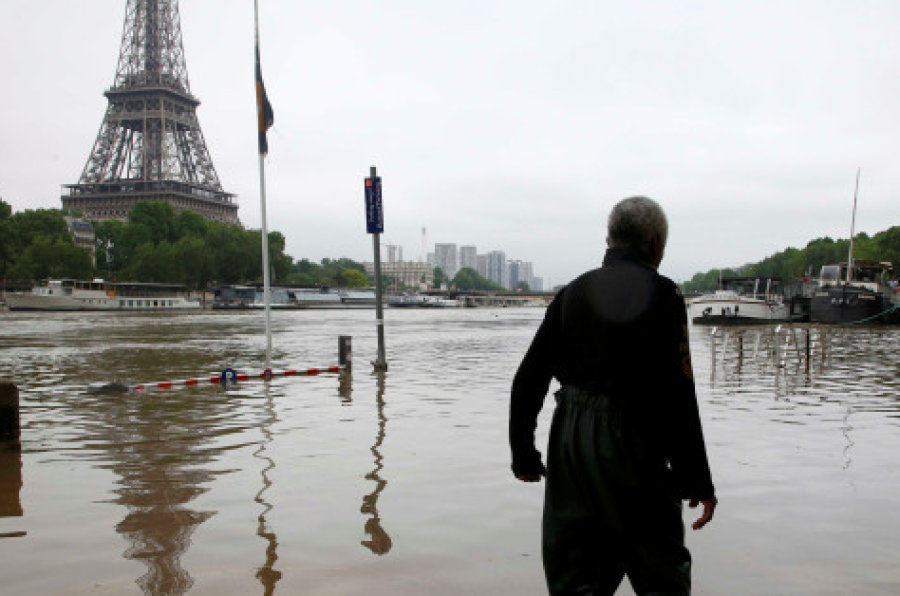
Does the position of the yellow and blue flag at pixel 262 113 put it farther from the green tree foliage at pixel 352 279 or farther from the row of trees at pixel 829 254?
the green tree foliage at pixel 352 279

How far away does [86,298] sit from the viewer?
262 feet

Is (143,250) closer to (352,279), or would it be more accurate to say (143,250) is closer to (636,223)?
(352,279)

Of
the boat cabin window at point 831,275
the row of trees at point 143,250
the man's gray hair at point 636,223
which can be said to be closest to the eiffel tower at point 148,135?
the row of trees at point 143,250

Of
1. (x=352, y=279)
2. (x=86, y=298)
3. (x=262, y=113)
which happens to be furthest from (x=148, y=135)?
(x=262, y=113)

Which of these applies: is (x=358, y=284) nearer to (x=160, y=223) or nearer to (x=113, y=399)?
(x=160, y=223)

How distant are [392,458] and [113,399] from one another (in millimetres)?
6350

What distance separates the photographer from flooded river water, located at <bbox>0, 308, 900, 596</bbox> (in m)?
4.48

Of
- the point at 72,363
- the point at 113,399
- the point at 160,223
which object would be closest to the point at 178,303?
the point at 160,223

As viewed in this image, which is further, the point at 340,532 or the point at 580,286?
the point at 340,532

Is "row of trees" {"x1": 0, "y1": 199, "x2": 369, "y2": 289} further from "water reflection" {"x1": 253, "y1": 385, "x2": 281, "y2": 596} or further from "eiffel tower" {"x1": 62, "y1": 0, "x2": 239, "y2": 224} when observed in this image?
"water reflection" {"x1": 253, "y1": 385, "x2": 281, "y2": 596}

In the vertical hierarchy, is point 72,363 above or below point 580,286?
below

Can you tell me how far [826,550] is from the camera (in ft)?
16.1

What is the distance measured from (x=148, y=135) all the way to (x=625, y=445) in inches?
5259

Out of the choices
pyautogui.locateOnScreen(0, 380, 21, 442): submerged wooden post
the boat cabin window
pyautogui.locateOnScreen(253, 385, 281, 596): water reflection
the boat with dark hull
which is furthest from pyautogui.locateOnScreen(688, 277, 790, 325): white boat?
pyautogui.locateOnScreen(0, 380, 21, 442): submerged wooden post
